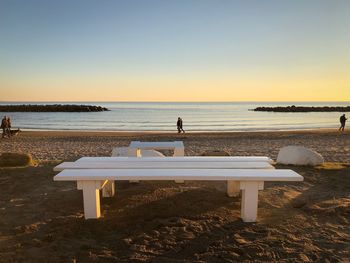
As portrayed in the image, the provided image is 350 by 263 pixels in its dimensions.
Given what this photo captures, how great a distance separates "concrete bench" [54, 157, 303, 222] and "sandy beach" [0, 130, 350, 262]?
0.27 meters

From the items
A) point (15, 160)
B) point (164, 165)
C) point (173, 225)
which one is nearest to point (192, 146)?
point (15, 160)

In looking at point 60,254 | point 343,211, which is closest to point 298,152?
point 343,211

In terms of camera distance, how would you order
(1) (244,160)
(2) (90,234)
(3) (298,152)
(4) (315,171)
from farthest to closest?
(3) (298,152) → (4) (315,171) → (1) (244,160) → (2) (90,234)

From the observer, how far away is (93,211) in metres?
3.49

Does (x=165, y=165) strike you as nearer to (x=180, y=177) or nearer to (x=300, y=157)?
(x=180, y=177)

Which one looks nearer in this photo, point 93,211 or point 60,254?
point 60,254

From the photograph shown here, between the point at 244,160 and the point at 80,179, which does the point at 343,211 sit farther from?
the point at 80,179

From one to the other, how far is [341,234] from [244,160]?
1.46 m

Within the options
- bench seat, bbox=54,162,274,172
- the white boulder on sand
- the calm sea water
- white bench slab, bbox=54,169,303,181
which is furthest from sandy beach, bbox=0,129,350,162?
the calm sea water

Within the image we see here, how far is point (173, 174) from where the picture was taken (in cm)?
314

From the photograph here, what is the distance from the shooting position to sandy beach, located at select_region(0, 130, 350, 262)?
107 inches

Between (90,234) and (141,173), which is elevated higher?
(141,173)

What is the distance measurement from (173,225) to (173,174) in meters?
0.68

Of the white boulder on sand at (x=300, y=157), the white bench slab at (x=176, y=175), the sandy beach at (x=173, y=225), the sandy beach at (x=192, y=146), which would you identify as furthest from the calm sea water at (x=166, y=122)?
the white bench slab at (x=176, y=175)
